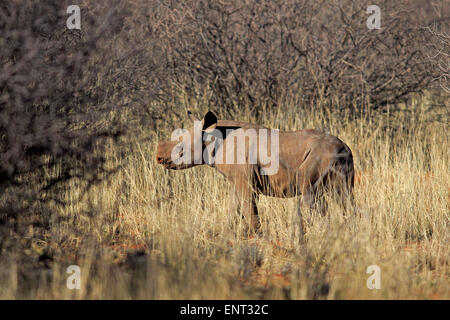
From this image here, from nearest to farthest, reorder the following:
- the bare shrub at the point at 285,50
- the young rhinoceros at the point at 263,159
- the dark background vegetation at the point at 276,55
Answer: the young rhinoceros at the point at 263,159
the dark background vegetation at the point at 276,55
the bare shrub at the point at 285,50

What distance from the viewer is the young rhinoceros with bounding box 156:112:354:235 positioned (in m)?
6.03

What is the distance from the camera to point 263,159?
6.18 meters

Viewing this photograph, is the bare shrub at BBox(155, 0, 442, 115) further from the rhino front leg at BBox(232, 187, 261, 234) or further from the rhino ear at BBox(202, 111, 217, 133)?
the rhino front leg at BBox(232, 187, 261, 234)

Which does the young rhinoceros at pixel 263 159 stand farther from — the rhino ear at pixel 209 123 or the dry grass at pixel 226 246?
the dry grass at pixel 226 246

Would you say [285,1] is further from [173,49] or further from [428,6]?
[428,6]

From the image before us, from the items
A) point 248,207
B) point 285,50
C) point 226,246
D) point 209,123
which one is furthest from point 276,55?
point 226,246

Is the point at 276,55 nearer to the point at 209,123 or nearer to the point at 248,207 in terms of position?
the point at 209,123

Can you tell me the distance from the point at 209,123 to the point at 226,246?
1301 millimetres

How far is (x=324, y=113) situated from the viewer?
10414 millimetres

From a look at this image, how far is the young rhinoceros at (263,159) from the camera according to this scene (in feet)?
19.8

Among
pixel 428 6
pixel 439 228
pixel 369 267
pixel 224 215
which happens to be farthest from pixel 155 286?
pixel 428 6

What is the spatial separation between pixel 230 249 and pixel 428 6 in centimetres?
836

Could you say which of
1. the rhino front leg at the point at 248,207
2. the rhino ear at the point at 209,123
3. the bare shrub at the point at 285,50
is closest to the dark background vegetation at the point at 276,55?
the bare shrub at the point at 285,50

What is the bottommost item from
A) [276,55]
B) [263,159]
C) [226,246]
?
[226,246]
